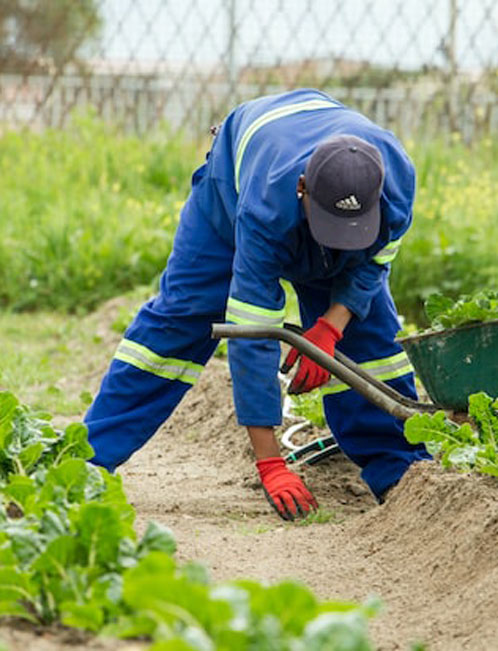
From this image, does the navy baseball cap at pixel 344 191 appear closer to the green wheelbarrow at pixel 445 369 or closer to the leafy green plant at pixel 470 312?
the green wheelbarrow at pixel 445 369

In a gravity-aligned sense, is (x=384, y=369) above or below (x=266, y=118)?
below

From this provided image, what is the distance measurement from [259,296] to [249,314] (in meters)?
0.07

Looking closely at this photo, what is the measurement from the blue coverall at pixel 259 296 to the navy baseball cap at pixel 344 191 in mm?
154

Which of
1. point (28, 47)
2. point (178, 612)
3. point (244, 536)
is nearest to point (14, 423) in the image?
point (244, 536)

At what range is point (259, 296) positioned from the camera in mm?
3980

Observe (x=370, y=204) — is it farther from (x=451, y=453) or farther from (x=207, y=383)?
(x=207, y=383)

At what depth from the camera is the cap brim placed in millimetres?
3750

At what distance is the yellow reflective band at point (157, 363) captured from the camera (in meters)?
4.57

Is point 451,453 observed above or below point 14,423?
above

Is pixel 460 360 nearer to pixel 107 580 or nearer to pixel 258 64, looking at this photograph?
pixel 107 580

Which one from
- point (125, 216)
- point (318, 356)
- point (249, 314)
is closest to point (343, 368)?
point (318, 356)

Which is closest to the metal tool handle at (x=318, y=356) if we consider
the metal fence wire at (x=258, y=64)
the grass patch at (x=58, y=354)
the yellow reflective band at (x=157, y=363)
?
the yellow reflective band at (x=157, y=363)

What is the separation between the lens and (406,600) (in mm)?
3400

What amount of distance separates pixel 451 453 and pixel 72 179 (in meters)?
6.57
